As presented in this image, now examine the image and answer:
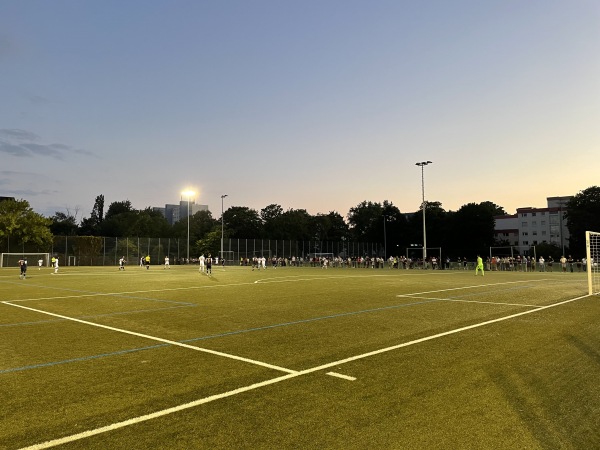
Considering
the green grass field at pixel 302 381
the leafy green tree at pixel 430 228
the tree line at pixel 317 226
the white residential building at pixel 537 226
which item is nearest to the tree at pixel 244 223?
the tree line at pixel 317 226

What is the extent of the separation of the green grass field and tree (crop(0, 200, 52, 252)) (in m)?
58.9

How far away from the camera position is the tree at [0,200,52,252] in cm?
6012

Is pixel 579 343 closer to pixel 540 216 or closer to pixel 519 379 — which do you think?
pixel 519 379

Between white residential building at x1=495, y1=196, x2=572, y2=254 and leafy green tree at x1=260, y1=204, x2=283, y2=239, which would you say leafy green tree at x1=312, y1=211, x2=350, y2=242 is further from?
white residential building at x1=495, y1=196, x2=572, y2=254

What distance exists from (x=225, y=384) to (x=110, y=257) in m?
70.4

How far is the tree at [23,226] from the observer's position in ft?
197

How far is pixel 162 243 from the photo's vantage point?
249ft

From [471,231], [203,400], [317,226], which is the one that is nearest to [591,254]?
[203,400]

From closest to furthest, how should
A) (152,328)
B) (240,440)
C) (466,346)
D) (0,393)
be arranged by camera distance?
(240,440), (0,393), (466,346), (152,328)

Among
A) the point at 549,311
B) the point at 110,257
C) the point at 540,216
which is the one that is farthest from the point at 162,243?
the point at 540,216

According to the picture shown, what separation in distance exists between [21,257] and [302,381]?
67312mm

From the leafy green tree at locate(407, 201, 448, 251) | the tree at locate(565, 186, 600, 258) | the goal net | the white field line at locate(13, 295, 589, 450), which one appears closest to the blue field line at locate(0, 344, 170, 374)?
the white field line at locate(13, 295, 589, 450)

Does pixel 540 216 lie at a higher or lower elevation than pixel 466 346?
higher

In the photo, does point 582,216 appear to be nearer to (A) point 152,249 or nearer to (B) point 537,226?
(B) point 537,226
